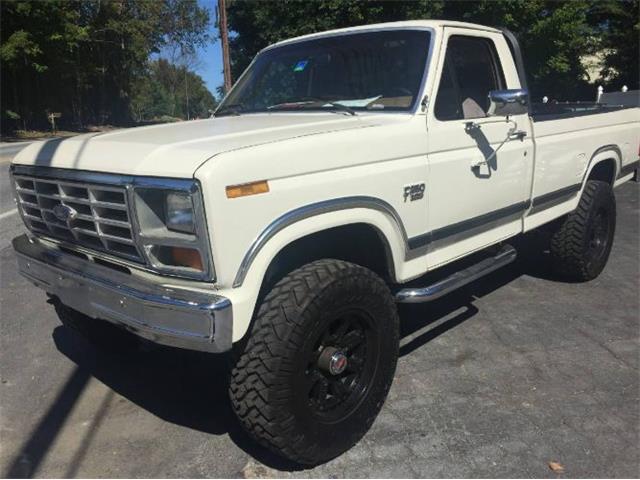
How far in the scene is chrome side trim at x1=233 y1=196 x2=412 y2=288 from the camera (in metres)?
2.38

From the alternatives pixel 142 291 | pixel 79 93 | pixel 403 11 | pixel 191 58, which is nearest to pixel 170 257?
pixel 142 291

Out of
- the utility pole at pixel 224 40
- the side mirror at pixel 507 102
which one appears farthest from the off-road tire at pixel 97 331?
the utility pole at pixel 224 40

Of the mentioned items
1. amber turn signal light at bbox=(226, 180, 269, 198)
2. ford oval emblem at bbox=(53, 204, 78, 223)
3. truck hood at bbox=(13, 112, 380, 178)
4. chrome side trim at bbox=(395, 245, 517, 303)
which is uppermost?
truck hood at bbox=(13, 112, 380, 178)

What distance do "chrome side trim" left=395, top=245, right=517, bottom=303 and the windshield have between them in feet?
3.32

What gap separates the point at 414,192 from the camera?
10.3 feet

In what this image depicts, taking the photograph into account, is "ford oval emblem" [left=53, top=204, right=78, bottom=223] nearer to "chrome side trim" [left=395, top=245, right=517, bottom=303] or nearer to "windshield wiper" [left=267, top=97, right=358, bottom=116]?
"windshield wiper" [left=267, top=97, right=358, bottom=116]

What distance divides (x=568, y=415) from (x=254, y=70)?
3068 mm

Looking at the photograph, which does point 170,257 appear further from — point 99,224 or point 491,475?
point 491,475

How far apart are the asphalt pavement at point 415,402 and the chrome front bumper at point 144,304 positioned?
0.79 metres

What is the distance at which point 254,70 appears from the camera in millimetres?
4312

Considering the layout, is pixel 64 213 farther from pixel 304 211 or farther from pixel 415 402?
pixel 415 402

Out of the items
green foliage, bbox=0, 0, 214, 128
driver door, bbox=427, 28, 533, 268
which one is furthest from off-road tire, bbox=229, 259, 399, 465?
green foliage, bbox=0, 0, 214, 128

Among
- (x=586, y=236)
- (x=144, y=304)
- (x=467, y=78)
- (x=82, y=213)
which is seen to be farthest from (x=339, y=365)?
(x=586, y=236)

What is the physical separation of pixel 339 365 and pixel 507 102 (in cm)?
179
